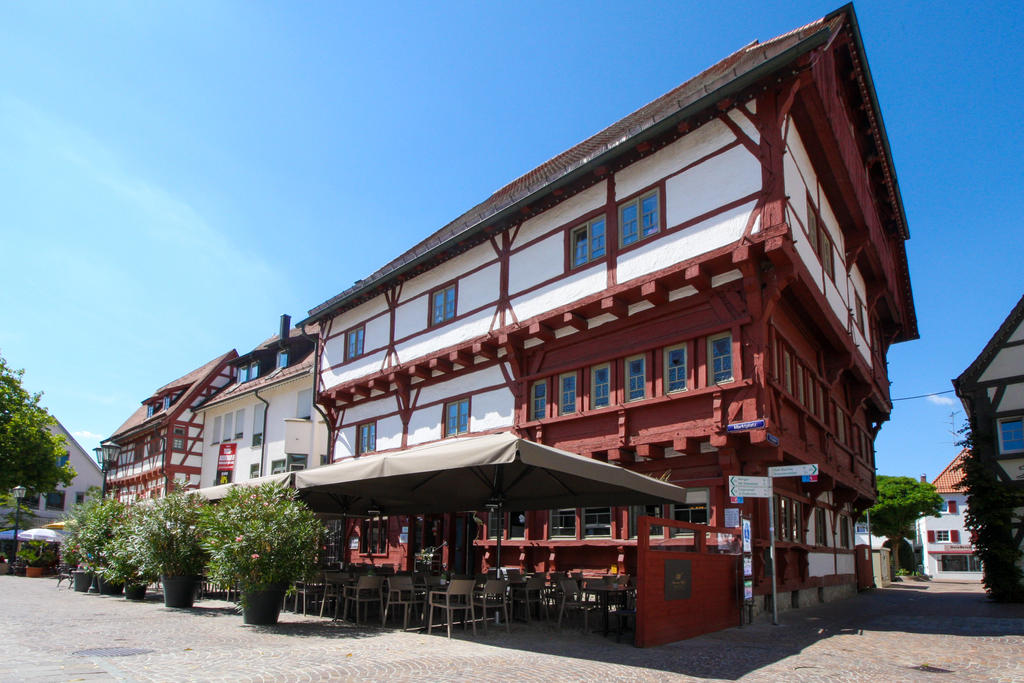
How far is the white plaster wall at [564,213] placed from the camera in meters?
16.5

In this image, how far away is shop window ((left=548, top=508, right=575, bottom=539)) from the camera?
53.5ft

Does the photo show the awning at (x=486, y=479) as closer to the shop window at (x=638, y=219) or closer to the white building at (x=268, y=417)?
the shop window at (x=638, y=219)

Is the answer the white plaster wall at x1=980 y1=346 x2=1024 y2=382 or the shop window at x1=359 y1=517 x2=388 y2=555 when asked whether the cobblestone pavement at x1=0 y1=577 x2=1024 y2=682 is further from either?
the white plaster wall at x1=980 y1=346 x2=1024 y2=382

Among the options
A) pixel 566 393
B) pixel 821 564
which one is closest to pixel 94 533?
pixel 566 393

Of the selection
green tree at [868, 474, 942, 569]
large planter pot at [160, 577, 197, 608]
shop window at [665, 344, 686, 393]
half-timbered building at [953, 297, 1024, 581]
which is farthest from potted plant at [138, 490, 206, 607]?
green tree at [868, 474, 942, 569]

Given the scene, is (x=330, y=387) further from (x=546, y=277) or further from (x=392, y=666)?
(x=392, y=666)

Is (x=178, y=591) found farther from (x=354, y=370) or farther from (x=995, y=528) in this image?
(x=995, y=528)

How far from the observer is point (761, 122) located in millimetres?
13664

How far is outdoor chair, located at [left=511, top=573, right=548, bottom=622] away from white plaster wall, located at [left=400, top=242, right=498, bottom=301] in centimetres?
881

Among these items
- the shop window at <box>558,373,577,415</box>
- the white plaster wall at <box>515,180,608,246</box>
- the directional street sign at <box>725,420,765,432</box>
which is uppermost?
the white plaster wall at <box>515,180,608,246</box>

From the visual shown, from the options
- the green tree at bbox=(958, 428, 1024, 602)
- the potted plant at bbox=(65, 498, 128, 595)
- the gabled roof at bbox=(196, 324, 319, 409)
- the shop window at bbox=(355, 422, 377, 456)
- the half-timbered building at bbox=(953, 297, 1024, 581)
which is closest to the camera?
the potted plant at bbox=(65, 498, 128, 595)

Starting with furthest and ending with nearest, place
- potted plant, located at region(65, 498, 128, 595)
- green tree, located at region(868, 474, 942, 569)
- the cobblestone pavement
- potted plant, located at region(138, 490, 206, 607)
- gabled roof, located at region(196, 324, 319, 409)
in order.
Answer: green tree, located at region(868, 474, 942, 569) < gabled roof, located at region(196, 324, 319, 409) < potted plant, located at region(65, 498, 128, 595) < potted plant, located at region(138, 490, 206, 607) < the cobblestone pavement

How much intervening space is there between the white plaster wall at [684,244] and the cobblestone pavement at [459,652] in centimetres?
655

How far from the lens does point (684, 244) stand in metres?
14.3
